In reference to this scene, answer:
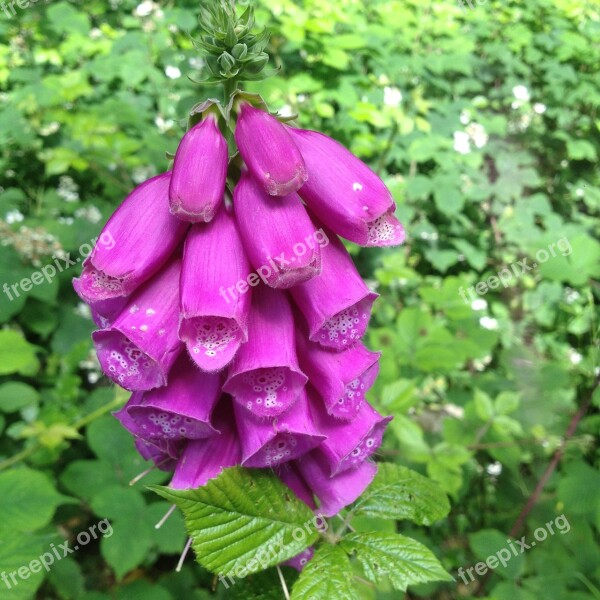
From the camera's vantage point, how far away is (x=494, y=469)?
7.31 ft

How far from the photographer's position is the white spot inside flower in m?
3.01

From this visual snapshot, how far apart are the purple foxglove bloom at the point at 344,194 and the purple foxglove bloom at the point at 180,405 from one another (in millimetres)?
311

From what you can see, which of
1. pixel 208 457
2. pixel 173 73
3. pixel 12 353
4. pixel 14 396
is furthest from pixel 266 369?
pixel 173 73

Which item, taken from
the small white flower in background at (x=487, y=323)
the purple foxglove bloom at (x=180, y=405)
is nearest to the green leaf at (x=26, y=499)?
the purple foxglove bloom at (x=180, y=405)

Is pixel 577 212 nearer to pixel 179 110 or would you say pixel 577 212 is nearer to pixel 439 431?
pixel 439 431

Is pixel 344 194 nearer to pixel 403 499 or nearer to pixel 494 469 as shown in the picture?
pixel 403 499

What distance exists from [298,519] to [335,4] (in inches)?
123

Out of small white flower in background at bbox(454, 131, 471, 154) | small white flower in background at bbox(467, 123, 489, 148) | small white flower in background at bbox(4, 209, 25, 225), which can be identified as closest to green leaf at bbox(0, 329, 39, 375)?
small white flower in background at bbox(4, 209, 25, 225)

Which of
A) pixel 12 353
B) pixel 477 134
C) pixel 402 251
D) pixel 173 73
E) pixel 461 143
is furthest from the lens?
pixel 477 134

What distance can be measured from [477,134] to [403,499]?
3.29 metres

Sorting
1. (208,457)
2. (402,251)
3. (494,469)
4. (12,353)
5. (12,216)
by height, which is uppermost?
(208,457)

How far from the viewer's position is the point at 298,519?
2.75ft

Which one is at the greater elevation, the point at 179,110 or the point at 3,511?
the point at 179,110

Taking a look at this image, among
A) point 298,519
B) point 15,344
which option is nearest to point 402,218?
point 15,344
